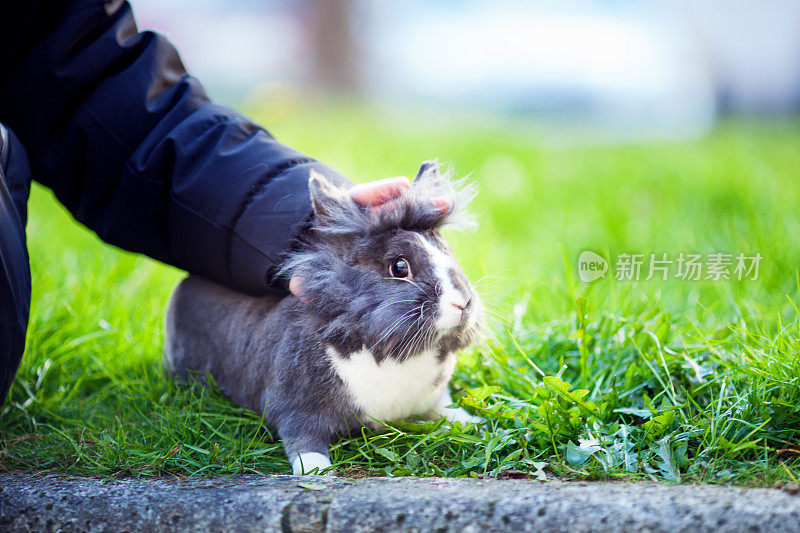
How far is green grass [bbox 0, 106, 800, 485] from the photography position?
2039mm

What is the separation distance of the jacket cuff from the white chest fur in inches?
13.0

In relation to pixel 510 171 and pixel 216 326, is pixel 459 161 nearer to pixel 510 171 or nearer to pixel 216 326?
pixel 510 171

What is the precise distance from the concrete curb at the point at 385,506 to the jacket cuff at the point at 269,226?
0.58 m

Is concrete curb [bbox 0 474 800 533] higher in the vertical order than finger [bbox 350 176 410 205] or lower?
lower

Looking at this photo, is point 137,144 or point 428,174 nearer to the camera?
point 428,174

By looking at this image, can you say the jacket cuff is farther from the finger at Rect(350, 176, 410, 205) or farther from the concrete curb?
the concrete curb

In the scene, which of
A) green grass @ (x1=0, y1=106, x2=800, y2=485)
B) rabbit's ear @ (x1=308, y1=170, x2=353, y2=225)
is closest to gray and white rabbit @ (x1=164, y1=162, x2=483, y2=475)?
rabbit's ear @ (x1=308, y1=170, x2=353, y2=225)

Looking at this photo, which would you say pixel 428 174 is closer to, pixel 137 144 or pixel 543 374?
pixel 543 374

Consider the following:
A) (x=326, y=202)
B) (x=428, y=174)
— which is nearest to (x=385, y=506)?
(x=326, y=202)

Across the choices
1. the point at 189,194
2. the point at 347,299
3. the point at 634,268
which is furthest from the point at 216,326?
the point at 634,268

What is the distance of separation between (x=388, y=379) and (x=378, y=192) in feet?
1.62

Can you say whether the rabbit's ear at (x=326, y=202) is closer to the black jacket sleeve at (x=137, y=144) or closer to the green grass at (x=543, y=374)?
the black jacket sleeve at (x=137, y=144)

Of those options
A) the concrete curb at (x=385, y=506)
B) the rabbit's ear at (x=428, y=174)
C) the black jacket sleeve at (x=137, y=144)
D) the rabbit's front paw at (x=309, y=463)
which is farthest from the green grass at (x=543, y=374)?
the black jacket sleeve at (x=137, y=144)

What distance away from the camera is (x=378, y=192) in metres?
2.07
